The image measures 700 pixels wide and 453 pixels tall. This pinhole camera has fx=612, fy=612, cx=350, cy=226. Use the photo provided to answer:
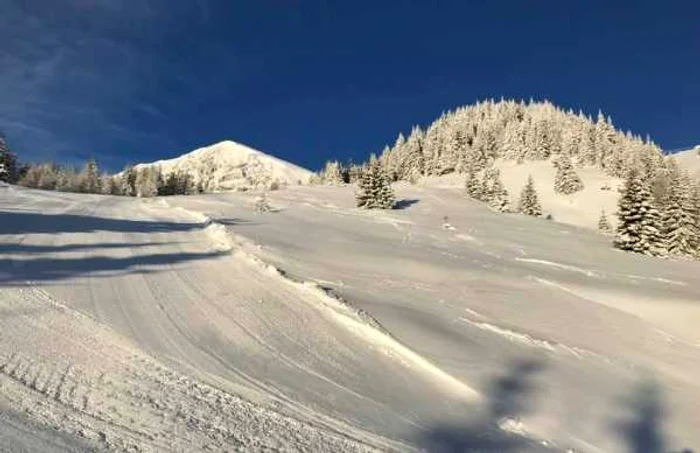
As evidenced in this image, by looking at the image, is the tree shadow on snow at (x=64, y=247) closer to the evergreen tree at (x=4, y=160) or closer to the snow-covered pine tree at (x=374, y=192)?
the snow-covered pine tree at (x=374, y=192)

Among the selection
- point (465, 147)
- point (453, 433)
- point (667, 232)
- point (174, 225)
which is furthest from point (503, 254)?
point (465, 147)

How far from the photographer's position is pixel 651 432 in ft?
26.4

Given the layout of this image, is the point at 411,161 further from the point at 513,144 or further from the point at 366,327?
the point at 366,327

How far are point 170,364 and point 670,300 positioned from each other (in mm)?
15069

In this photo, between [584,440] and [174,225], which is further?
[174,225]

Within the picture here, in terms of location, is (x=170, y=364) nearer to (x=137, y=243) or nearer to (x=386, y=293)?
(x=386, y=293)

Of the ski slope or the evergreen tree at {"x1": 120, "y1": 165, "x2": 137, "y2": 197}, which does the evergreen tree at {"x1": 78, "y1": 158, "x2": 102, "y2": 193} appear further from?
the ski slope

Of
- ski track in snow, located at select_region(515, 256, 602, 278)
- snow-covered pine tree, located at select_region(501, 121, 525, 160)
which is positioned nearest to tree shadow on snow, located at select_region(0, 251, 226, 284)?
ski track in snow, located at select_region(515, 256, 602, 278)

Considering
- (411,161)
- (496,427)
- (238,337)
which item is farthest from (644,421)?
(411,161)

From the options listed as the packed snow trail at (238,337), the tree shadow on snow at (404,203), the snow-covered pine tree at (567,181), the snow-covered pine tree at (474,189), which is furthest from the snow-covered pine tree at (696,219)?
the snow-covered pine tree at (567,181)

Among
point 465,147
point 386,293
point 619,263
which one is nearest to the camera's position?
point 386,293

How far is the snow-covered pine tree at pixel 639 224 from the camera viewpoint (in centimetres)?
3856

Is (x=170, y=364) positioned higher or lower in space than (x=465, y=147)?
lower

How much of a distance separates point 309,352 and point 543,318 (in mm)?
6941
